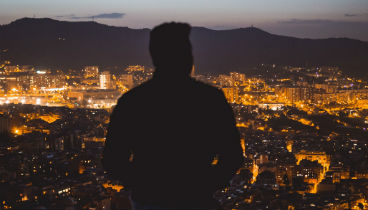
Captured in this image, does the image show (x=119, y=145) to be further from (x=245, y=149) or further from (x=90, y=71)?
(x=90, y=71)

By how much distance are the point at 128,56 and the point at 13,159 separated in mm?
37422

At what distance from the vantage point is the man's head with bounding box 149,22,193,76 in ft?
2.50

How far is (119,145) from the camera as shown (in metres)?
0.81

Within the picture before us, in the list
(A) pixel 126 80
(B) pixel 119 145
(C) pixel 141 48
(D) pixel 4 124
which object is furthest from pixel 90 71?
(B) pixel 119 145

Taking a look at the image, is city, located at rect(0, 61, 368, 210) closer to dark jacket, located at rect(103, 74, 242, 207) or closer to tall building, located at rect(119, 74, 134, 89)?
dark jacket, located at rect(103, 74, 242, 207)

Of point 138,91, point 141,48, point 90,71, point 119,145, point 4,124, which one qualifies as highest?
point 141,48

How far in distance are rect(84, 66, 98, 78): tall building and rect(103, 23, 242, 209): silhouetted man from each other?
3747 centimetres

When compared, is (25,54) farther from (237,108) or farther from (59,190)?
(59,190)

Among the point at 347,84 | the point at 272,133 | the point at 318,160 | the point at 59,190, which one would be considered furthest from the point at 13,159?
the point at 347,84

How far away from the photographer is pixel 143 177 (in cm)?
78

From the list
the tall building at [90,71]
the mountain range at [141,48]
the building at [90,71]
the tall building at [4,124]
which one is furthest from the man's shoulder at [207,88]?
the mountain range at [141,48]

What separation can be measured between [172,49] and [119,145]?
203 millimetres

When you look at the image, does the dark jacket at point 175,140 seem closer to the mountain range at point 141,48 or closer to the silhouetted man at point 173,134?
the silhouetted man at point 173,134

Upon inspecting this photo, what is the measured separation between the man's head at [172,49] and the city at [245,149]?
0.14 m
